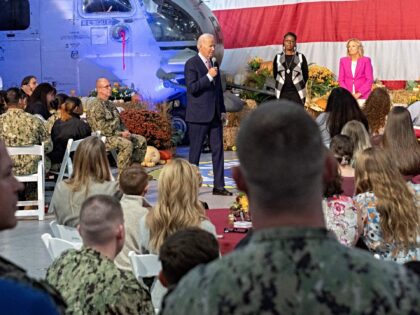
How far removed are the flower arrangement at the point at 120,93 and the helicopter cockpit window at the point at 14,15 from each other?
1501mm

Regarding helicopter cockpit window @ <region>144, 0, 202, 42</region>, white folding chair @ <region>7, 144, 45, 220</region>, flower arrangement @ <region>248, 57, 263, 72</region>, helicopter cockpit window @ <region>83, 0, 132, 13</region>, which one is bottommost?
white folding chair @ <region>7, 144, 45, 220</region>

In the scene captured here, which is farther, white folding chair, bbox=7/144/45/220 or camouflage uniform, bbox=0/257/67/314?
white folding chair, bbox=7/144/45/220

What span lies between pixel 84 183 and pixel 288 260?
4780 mm

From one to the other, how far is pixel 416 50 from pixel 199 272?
16549mm

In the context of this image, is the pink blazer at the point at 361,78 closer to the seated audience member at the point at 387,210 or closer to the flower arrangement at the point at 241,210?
the flower arrangement at the point at 241,210

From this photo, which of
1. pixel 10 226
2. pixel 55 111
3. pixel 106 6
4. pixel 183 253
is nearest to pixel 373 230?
pixel 183 253

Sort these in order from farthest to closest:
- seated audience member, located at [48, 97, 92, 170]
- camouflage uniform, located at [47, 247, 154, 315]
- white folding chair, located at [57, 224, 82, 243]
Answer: seated audience member, located at [48, 97, 92, 170] → white folding chair, located at [57, 224, 82, 243] → camouflage uniform, located at [47, 247, 154, 315]

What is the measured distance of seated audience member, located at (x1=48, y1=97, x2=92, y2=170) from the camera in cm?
1077

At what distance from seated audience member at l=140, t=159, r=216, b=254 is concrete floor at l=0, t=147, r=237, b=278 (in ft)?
8.30

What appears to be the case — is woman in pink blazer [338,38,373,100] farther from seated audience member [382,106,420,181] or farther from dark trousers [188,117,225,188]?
seated audience member [382,106,420,181]

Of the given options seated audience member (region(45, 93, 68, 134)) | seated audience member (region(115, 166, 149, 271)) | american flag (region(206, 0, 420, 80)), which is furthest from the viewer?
american flag (region(206, 0, 420, 80))

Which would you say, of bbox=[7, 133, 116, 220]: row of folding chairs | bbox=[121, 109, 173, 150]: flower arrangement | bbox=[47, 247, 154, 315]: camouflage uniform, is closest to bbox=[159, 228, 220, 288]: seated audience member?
bbox=[47, 247, 154, 315]: camouflage uniform

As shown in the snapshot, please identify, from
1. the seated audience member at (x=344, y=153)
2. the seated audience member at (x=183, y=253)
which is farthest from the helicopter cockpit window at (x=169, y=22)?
the seated audience member at (x=183, y=253)

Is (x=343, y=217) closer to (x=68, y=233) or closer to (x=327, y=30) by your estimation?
(x=68, y=233)
